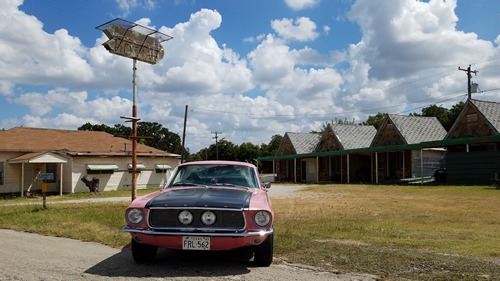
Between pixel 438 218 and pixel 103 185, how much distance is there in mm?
23175

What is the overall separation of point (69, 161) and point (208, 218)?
24.5m

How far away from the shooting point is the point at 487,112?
2914cm

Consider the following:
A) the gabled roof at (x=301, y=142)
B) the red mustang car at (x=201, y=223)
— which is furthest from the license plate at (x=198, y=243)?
the gabled roof at (x=301, y=142)

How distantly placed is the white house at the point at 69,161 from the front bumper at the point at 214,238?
773 inches

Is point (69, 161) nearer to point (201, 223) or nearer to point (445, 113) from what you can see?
point (201, 223)

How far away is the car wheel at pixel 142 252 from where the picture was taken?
615 cm

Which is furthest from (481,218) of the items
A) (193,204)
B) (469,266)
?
(193,204)

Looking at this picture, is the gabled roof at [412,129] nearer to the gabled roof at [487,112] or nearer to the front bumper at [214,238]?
the gabled roof at [487,112]

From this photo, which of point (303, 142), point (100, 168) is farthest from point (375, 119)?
point (100, 168)

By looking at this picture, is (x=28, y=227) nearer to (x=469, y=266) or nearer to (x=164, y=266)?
(x=164, y=266)

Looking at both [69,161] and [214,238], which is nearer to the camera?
[214,238]

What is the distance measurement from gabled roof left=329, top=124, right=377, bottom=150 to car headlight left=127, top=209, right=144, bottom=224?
35.9 meters

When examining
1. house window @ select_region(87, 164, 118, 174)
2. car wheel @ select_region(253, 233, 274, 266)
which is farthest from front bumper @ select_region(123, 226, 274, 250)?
house window @ select_region(87, 164, 118, 174)

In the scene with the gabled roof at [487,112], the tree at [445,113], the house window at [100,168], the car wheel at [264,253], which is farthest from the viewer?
the tree at [445,113]
